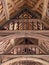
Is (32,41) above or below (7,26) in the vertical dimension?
below

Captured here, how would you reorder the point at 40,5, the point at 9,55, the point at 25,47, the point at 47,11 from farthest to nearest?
1. the point at 25,47
2. the point at 9,55
3. the point at 40,5
4. the point at 47,11

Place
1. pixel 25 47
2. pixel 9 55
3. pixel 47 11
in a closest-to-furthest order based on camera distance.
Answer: pixel 47 11 → pixel 9 55 → pixel 25 47

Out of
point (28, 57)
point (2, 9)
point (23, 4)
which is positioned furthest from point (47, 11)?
point (28, 57)

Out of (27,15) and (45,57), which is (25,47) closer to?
(45,57)

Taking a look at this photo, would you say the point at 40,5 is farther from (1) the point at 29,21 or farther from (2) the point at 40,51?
(2) the point at 40,51

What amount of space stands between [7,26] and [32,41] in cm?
473

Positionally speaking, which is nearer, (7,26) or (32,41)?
(7,26)

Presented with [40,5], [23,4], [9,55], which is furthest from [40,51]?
[40,5]

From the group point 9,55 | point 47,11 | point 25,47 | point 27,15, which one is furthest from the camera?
point 25,47

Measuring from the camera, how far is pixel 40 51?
2064 centimetres

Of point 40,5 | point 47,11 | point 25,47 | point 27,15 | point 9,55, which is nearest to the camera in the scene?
point 47,11

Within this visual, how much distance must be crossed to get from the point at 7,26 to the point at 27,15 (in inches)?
71.1

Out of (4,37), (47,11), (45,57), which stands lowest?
(45,57)

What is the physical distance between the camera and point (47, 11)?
1495 centimetres
